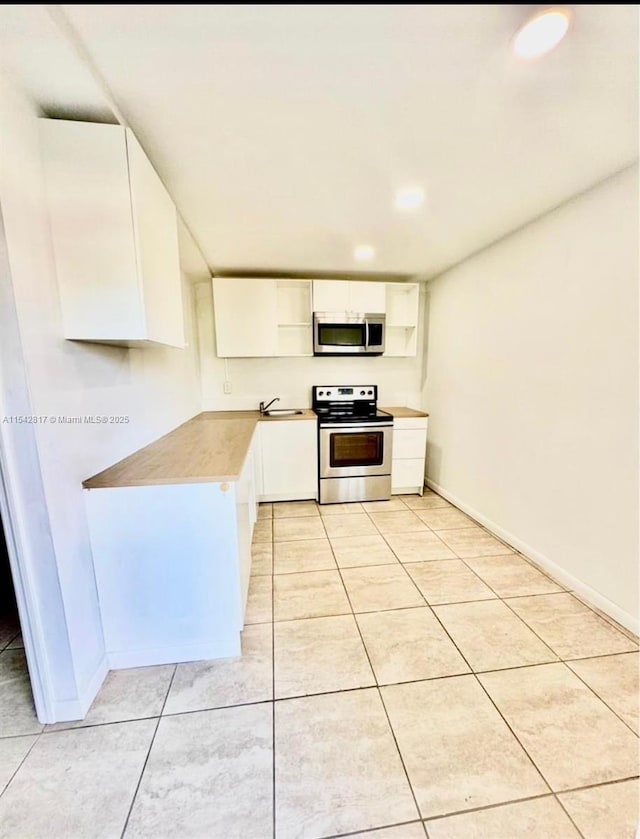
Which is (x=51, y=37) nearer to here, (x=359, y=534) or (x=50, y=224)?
(x=50, y=224)

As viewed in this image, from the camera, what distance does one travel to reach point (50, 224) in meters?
1.20

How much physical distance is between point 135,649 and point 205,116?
86.9 inches

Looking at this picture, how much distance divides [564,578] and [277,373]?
2.90 m

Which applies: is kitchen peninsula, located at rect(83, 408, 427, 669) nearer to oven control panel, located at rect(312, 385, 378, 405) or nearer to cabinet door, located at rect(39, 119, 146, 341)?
cabinet door, located at rect(39, 119, 146, 341)

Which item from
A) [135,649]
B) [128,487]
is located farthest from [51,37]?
[135,649]

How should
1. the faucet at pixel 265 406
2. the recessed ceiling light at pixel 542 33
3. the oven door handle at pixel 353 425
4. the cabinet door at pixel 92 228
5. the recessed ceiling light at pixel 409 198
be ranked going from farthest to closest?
1. the faucet at pixel 265 406
2. the oven door handle at pixel 353 425
3. the recessed ceiling light at pixel 409 198
4. the cabinet door at pixel 92 228
5. the recessed ceiling light at pixel 542 33

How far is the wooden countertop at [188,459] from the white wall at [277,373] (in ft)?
2.79

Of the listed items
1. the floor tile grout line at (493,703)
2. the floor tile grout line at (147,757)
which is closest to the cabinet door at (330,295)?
the floor tile grout line at (493,703)

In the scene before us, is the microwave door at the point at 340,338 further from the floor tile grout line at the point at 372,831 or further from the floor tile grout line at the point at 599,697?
the floor tile grout line at the point at 372,831

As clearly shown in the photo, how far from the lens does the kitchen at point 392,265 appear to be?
1034mm

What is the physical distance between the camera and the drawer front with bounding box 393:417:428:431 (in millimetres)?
3279

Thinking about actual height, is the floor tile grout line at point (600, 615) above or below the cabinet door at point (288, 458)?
below

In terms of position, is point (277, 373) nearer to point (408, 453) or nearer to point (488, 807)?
point (408, 453)

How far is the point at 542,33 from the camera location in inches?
37.8
